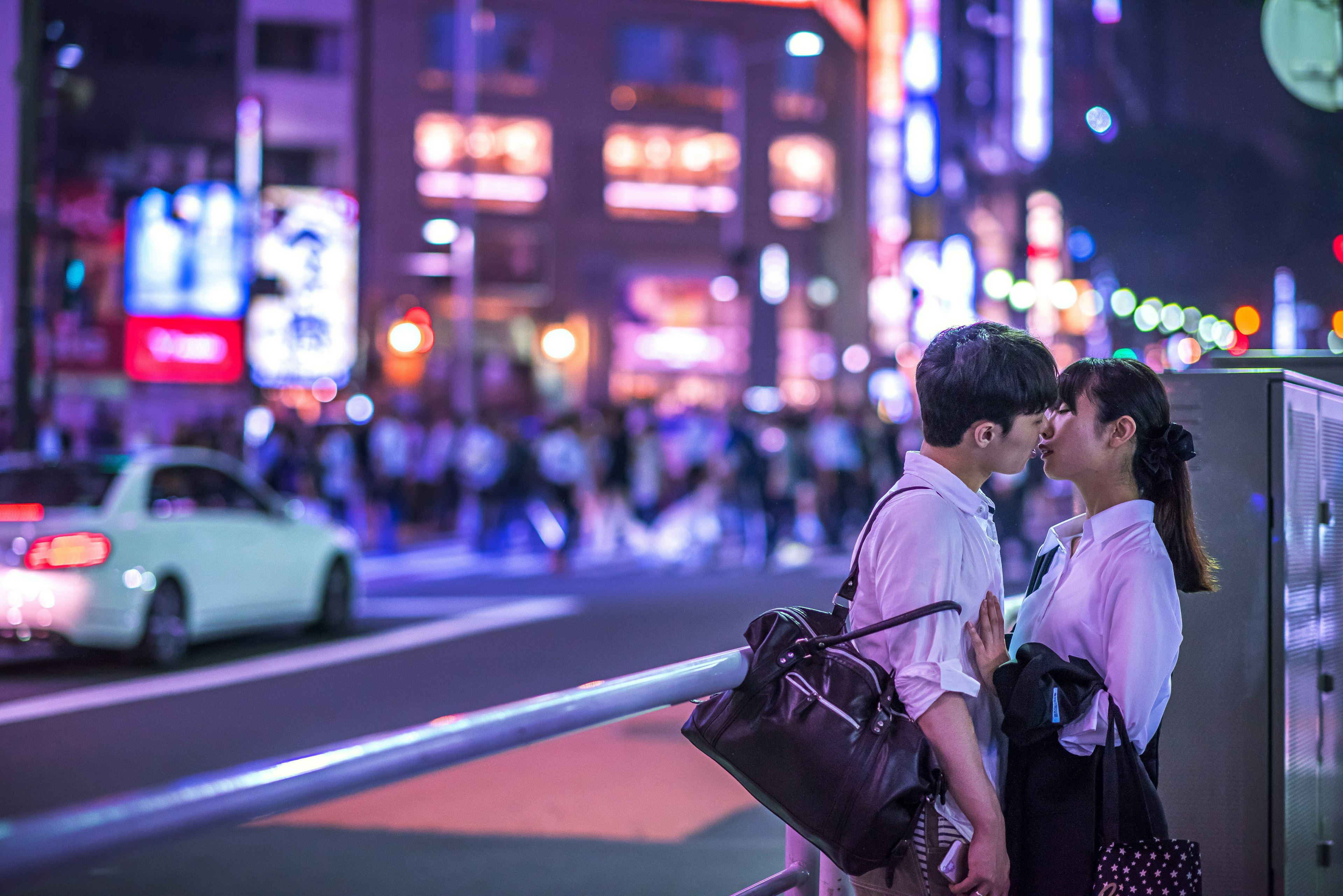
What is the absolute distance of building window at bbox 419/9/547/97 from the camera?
5047 cm

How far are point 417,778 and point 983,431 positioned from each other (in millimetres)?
3834

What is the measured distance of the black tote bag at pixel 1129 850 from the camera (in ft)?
8.89

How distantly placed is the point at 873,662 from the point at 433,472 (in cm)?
2043

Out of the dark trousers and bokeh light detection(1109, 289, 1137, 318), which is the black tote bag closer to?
the dark trousers

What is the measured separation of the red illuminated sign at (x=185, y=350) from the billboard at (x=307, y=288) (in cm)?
43

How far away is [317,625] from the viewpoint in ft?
43.2

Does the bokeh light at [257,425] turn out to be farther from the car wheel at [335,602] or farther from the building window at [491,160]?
the building window at [491,160]

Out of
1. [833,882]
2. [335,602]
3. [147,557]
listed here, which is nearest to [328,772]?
[833,882]

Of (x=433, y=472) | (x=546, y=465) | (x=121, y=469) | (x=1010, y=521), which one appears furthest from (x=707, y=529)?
(x=121, y=469)

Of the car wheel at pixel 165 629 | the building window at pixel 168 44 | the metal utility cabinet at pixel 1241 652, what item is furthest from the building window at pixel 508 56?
the metal utility cabinet at pixel 1241 652

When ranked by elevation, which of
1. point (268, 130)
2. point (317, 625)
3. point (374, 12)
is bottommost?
point (317, 625)

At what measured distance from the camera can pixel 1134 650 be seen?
273cm

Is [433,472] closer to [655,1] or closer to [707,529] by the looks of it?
[707,529]

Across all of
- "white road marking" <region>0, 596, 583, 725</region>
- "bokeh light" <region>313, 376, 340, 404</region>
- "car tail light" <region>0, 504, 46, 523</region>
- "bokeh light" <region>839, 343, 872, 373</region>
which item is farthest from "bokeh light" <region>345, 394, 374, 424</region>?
"bokeh light" <region>839, 343, 872, 373</region>
